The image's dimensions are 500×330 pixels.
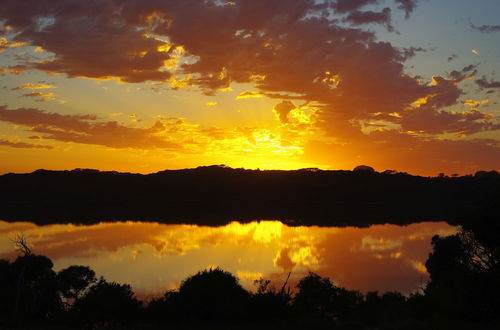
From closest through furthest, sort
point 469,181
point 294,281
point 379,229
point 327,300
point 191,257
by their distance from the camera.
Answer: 1. point 327,300
2. point 294,281
3. point 191,257
4. point 379,229
5. point 469,181

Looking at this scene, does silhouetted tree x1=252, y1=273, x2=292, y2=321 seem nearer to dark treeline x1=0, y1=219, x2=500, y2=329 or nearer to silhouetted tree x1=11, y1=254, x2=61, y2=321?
dark treeline x1=0, y1=219, x2=500, y2=329

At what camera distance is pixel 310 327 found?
715 inches

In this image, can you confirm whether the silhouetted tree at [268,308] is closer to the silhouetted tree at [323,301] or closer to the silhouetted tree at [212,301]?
the silhouetted tree at [212,301]

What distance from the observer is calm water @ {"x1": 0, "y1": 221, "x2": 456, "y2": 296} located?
4597cm

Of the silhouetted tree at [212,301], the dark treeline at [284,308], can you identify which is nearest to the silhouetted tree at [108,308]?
the dark treeline at [284,308]

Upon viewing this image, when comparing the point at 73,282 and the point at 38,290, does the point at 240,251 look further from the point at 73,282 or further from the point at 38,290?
the point at 38,290

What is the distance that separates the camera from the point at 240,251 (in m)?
62.8

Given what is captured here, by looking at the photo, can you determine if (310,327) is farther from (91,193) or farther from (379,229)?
(91,193)

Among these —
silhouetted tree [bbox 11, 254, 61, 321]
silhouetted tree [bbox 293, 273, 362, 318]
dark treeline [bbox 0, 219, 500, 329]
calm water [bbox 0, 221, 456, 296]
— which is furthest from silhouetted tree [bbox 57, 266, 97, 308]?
silhouetted tree [bbox 293, 273, 362, 318]

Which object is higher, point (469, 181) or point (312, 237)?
point (469, 181)

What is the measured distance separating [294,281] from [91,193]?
163 meters

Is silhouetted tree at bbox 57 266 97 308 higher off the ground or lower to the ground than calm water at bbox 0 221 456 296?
higher

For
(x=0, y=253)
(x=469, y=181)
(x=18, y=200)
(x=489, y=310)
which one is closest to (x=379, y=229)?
(x=0, y=253)

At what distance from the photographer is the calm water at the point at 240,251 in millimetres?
45969
